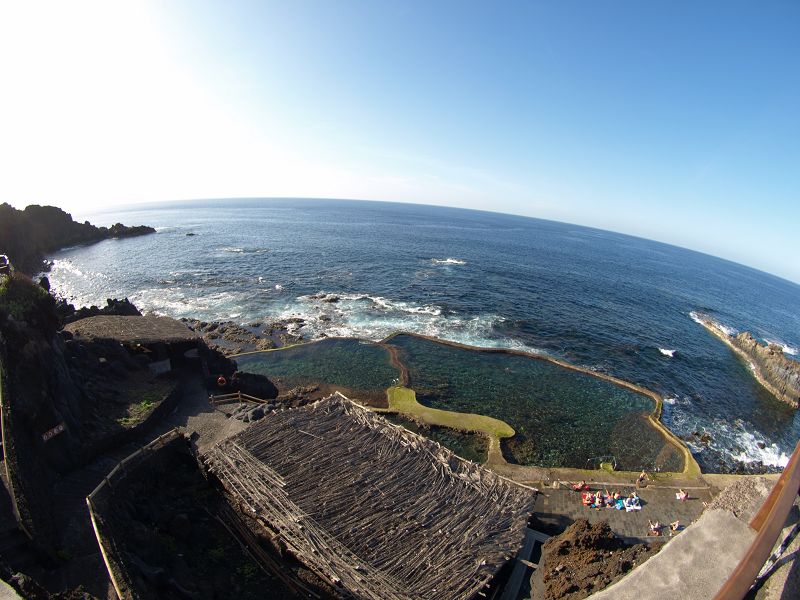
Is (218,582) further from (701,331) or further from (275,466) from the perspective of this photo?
(701,331)

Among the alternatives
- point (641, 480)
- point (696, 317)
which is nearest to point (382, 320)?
point (641, 480)

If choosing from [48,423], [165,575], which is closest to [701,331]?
[165,575]

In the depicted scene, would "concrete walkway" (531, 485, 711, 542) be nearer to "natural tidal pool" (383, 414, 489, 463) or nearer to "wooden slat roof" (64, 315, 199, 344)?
"natural tidal pool" (383, 414, 489, 463)

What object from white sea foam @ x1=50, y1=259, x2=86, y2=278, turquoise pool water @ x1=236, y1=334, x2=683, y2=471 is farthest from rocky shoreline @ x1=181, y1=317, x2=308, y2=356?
white sea foam @ x1=50, y1=259, x2=86, y2=278

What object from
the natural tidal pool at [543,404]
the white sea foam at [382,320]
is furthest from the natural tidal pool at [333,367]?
the white sea foam at [382,320]

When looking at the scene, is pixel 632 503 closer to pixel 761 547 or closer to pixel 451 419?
pixel 451 419

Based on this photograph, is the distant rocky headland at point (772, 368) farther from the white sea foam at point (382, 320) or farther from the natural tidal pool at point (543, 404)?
the white sea foam at point (382, 320)
